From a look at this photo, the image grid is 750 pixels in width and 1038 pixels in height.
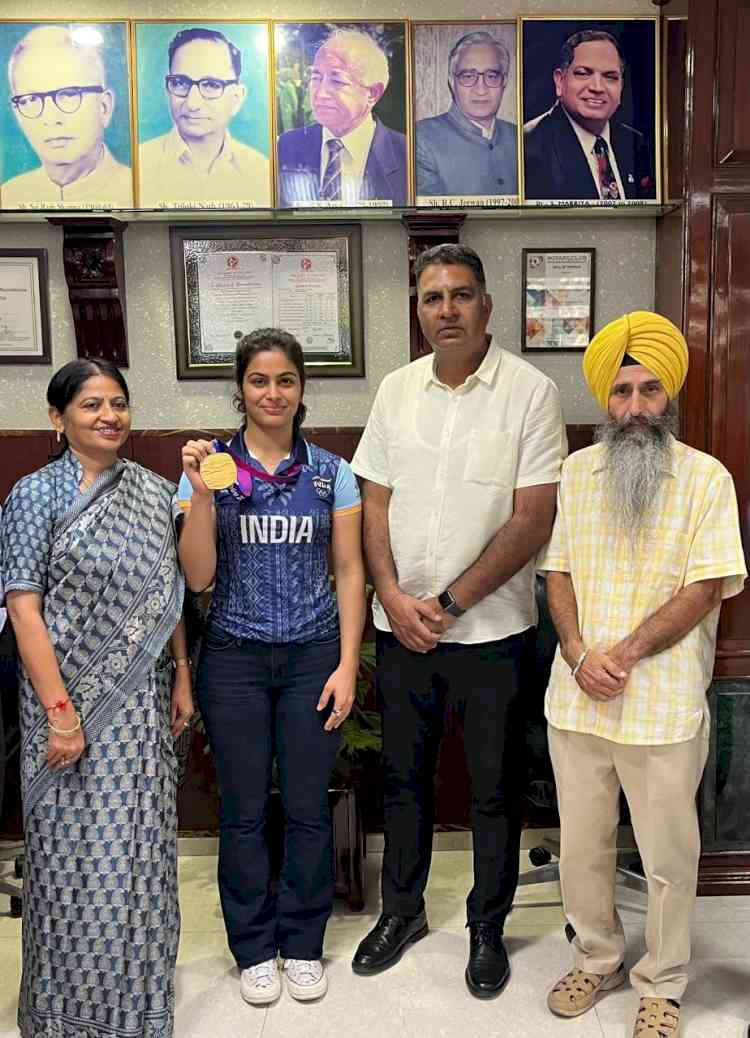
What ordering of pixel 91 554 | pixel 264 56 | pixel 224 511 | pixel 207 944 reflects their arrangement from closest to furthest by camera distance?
pixel 91 554 < pixel 224 511 < pixel 207 944 < pixel 264 56

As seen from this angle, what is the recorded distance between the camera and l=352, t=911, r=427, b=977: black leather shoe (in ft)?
8.44

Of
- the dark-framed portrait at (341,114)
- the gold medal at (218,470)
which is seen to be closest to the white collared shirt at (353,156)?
the dark-framed portrait at (341,114)

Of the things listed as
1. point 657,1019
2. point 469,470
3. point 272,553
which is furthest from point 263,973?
point 469,470

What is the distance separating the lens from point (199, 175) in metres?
3.07

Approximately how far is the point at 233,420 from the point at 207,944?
1567mm

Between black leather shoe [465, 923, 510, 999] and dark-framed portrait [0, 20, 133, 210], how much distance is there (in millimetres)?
2313

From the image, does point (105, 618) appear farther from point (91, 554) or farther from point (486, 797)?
point (486, 797)

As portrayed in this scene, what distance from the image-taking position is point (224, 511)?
2.35 m

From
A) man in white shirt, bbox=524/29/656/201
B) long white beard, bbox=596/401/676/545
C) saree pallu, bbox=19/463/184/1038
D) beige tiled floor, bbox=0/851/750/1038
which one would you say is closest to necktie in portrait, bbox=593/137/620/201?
man in white shirt, bbox=524/29/656/201

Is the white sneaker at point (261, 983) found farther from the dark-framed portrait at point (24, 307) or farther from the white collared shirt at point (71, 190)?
the white collared shirt at point (71, 190)

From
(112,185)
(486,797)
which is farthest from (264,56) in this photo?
(486,797)

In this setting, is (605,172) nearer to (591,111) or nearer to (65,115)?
(591,111)

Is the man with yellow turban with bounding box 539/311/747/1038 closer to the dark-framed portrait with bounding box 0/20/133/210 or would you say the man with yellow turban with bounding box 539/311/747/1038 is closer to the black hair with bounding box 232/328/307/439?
the black hair with bounding box 232/328/307/439

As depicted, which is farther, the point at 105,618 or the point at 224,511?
the point at 224,511
